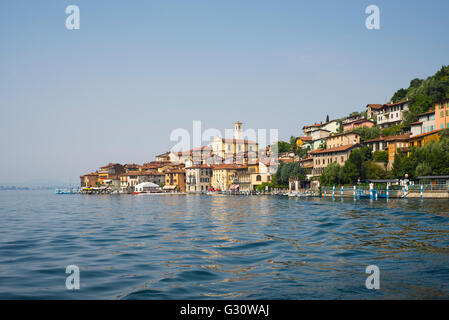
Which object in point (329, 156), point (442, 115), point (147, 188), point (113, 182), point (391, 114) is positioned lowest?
point (147, 188)

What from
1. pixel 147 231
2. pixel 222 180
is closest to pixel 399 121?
pixel 222 180

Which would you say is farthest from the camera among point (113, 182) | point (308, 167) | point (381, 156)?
point (113, 182)

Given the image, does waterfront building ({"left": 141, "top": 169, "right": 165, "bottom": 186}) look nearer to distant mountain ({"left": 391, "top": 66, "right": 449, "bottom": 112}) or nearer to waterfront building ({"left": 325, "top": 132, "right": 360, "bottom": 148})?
waterfront building ({"left": 325, "top": 132, "right": 360, "bottom": 148})

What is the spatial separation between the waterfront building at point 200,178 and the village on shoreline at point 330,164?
278 mm

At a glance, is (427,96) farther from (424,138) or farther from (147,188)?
(147,188)

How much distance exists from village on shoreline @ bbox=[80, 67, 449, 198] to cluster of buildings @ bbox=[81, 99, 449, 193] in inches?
5.8

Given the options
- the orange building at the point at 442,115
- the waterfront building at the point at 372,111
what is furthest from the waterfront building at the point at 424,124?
the waterfront building at the point at 372,111

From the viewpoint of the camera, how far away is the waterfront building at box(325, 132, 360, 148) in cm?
7288

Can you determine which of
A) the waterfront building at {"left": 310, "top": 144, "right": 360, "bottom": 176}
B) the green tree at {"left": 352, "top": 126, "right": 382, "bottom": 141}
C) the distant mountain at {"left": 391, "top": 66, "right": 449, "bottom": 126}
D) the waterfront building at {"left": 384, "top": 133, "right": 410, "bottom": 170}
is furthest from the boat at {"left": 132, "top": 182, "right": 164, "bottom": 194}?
the waterfront building at {"left": 384, "top": 133, "right": 410, "bottom": 170}

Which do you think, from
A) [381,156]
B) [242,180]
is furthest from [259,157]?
[381,156]

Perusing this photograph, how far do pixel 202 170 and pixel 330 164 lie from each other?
52.3 meters

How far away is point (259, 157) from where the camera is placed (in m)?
106
